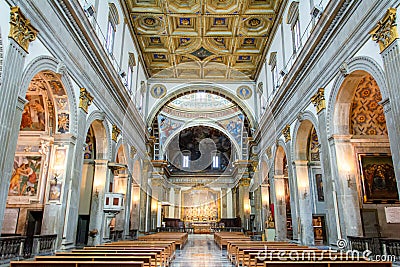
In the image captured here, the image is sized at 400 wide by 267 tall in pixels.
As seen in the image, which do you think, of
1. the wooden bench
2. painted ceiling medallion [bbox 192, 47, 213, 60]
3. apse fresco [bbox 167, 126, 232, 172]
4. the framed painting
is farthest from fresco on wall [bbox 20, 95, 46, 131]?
apse fresco [bbox 167, 126, 232, 172]

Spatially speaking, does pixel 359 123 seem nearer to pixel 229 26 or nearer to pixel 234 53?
pixel 229 26

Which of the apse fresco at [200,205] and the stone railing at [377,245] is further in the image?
the apse fresco at [200,205]

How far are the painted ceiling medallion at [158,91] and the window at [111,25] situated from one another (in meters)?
7.98

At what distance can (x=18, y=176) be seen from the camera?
418 inches

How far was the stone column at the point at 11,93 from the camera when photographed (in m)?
6.20

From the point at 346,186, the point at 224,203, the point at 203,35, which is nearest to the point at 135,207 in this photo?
the point at 203,35

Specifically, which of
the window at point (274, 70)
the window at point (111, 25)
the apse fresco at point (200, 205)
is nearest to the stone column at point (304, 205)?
the window at point (274, 70)

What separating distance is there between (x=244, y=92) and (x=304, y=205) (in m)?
11.2

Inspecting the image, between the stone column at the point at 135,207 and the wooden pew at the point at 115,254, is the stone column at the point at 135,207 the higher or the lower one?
the higher one

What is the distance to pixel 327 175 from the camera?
10023mm

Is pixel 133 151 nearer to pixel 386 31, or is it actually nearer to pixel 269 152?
pixel 269 152

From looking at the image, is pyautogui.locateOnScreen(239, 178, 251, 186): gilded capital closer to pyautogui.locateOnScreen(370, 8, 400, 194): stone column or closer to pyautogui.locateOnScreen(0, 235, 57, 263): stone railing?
pyautogui.locateOnScreen(0, 235, 57, 263): stone railing

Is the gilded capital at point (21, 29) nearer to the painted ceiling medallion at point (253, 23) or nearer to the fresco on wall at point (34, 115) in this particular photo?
the fresco on wall at point (34, 115)

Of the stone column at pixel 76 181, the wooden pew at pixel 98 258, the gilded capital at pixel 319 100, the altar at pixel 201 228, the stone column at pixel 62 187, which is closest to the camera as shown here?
the wooden pew at pixel 98 258
